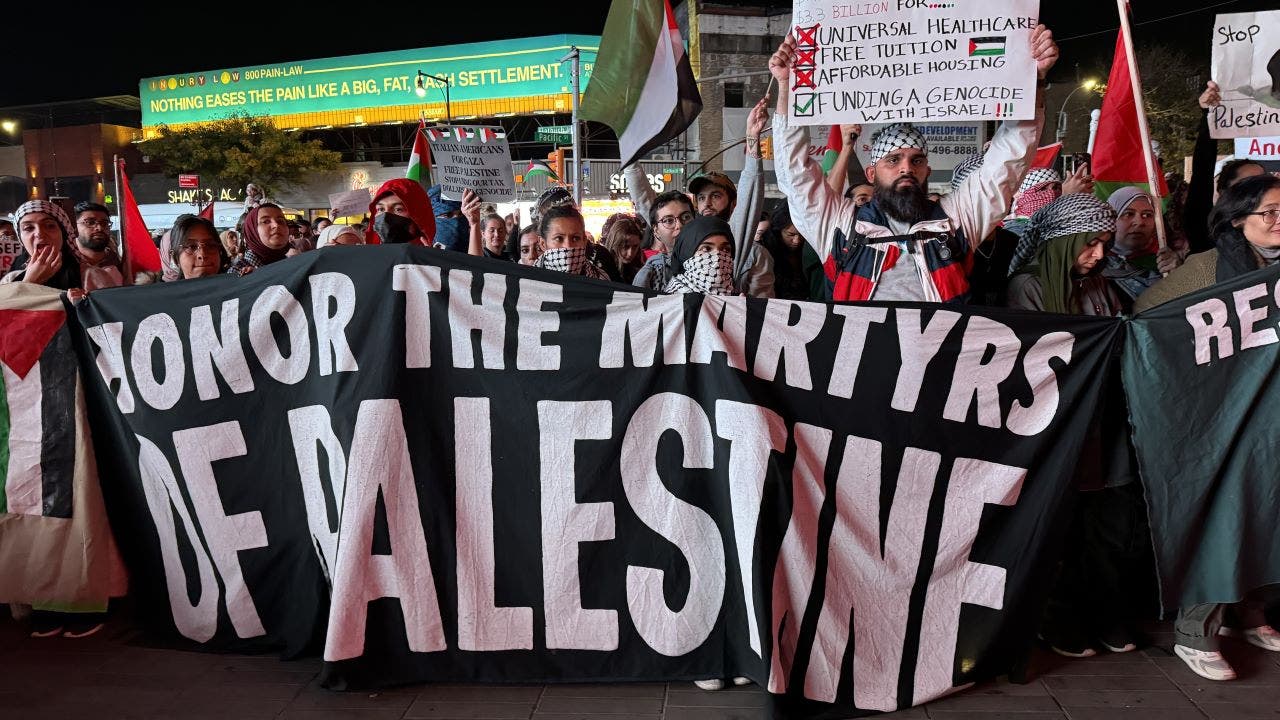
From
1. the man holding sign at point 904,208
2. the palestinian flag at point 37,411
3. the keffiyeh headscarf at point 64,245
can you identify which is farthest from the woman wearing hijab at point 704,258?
the keffiyeh headscarf at point 64,245

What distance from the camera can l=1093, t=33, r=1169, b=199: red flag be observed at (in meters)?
5.33

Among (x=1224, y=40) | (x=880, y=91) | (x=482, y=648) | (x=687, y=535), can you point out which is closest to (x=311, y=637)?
(x=482, y=648)

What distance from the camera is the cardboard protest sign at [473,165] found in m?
7.09

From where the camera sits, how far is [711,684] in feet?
10.8

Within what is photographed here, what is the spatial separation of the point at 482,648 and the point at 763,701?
1008 mm

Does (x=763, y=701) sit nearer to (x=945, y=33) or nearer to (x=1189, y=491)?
(x=1189, y=491)

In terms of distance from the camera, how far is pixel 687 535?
10.7ft

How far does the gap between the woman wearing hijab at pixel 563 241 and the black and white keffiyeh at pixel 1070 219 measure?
2.02 m

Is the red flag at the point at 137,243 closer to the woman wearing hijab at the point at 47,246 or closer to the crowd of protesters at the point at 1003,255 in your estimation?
the crowd of protesters at the point at 1003,255

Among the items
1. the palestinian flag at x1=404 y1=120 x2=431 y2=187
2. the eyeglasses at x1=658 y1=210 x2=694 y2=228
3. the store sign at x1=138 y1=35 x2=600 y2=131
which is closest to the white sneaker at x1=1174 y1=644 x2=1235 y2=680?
the eyeglasses at x1=658 y1=210 x2=694 y2=228

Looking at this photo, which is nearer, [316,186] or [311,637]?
[311,637]

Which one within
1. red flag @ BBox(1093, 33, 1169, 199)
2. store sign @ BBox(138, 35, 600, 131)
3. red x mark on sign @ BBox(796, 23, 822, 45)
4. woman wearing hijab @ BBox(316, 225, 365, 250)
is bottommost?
woman wearing hijab @ BBox(316, 225, 365, 250)

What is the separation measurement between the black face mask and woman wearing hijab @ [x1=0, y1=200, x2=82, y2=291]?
1427 millimetres

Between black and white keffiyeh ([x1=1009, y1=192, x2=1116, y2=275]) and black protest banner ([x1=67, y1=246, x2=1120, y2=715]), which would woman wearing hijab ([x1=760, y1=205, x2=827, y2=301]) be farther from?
black protest banner ([x1=67, y1=246, x2=1120, y2=715])
